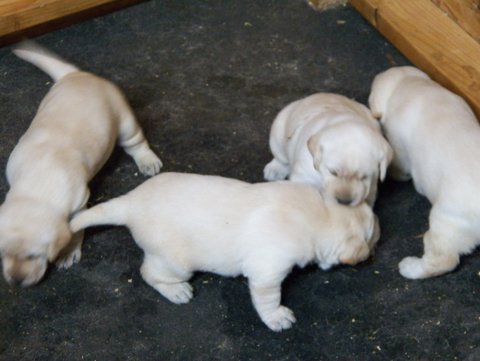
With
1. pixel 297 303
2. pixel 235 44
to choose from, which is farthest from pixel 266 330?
pixel 235 44

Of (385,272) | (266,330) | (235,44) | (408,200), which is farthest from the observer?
(235,44)

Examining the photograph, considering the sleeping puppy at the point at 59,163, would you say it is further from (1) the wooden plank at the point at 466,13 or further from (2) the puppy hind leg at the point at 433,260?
(1) the wooden plank at the point at 466,13

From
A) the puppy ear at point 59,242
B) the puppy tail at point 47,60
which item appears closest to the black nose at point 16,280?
the puppy ear at point 59,242

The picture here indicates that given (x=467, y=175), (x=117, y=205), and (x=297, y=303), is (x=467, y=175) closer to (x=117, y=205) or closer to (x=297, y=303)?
(x=297, y=303)

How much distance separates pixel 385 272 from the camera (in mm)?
3488

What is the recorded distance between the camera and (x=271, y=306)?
3215mm

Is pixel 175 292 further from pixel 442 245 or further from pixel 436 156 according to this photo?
pixel 436 156

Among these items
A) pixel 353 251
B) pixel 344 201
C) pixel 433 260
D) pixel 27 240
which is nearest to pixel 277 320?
pixel 353 251

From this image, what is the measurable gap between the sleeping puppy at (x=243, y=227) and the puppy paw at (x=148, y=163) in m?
0.68

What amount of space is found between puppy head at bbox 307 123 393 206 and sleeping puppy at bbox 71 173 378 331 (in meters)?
0.06

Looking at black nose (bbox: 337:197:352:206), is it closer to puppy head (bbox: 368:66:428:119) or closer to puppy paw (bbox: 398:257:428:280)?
puppy paw (bbox: 398:257:428:280)

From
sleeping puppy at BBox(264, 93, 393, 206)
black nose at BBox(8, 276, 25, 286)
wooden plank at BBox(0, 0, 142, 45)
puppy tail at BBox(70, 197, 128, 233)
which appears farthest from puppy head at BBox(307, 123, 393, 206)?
wooden plank at BBox(0, 0, 142, 45)

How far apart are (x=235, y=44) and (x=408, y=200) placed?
5.20 ft

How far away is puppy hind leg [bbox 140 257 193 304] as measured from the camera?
3.28m
